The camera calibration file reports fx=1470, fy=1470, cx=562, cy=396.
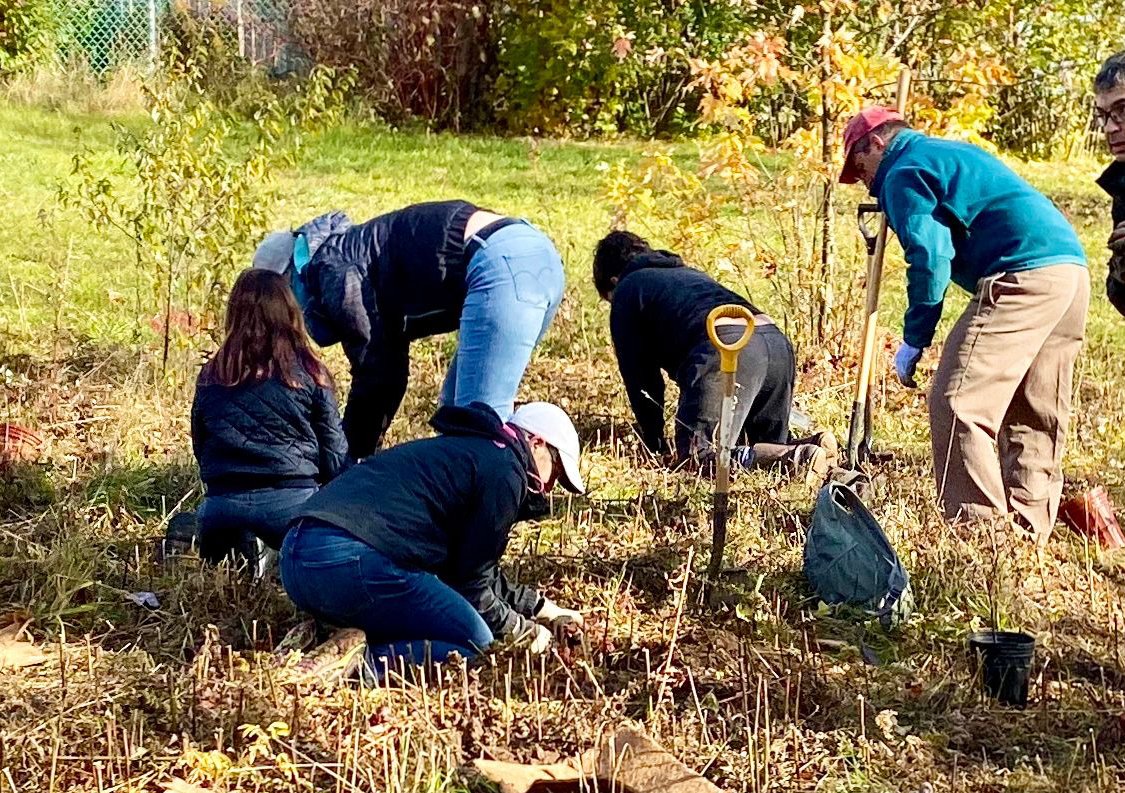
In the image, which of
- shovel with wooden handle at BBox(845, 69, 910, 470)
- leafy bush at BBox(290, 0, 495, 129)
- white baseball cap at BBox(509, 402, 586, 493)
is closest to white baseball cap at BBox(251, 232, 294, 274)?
white baseball cap at BBox(509, 402, 586, 493)

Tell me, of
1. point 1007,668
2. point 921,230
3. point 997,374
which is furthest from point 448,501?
point 997,374

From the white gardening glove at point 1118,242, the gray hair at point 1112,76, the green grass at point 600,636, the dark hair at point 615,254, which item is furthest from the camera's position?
the dark hair at point 615,254

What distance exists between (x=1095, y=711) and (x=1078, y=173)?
48.2 feet

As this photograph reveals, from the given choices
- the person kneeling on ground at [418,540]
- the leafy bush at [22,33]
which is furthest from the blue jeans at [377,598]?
the leafy bush at [22,33]

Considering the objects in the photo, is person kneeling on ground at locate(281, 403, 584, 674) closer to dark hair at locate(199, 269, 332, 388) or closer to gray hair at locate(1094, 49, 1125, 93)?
dark hair at locate(199, 269, 332, 388)

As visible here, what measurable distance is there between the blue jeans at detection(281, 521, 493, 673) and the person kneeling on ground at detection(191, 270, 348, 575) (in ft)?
2.51

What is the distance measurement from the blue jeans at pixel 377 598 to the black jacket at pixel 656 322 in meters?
2.48

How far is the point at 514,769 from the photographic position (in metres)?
3.44

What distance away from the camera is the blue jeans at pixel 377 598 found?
408 centimetres

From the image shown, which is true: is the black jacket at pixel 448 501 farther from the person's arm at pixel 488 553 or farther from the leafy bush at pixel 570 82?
the leafy bush at pixel 570 82

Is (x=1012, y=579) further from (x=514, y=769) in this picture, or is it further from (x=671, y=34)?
(x=671, y=34)

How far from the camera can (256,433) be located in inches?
193

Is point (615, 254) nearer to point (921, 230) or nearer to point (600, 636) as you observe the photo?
point (921, 230)

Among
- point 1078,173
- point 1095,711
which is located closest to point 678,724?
point 1095,711
